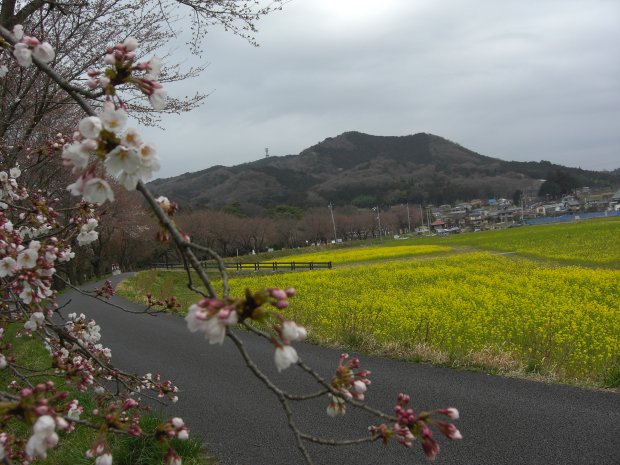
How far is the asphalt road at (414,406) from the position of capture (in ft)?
16.3

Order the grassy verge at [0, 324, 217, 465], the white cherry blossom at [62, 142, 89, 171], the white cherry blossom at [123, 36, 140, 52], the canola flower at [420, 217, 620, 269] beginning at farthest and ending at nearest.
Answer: the canola flower at [420, 217, 620, 269], the grassy verge at [0, 324, 217, 465], the white cherry blossom at [123, 36, 140, 52], the white cherry blossom at [62, 142, 89, 171]

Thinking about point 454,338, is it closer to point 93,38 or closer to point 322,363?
point 322,363

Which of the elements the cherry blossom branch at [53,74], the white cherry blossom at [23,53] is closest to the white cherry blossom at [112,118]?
the cherry blossom branch at [53,74]

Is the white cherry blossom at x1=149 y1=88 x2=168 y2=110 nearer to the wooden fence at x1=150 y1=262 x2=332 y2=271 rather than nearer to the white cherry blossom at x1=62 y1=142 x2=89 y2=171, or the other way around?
the white cherry blossom at x1=62 y1=142 x2=89 y2=171

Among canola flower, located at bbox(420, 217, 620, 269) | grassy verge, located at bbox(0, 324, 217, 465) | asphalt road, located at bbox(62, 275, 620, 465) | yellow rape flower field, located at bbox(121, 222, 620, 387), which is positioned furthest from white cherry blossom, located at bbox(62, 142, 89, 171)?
canola flower, located at bbox(420, 217, 620, 269)

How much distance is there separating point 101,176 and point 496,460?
4977mm

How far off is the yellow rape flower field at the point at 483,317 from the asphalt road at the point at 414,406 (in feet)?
2.11

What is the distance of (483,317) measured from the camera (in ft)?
40.5

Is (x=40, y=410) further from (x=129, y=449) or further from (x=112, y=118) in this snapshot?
(x=129, y=449)

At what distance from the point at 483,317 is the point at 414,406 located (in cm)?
680

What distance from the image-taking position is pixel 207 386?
7.97m

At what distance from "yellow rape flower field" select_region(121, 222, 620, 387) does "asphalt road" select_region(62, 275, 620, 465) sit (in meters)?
0.64

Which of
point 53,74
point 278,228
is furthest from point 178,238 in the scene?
point 278,228

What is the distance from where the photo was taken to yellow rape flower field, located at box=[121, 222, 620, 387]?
26.5ft
